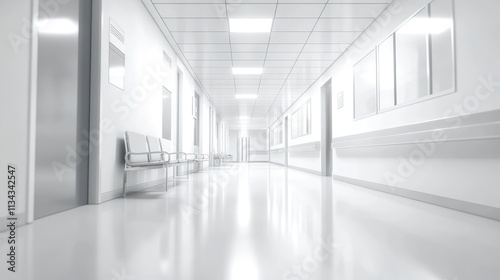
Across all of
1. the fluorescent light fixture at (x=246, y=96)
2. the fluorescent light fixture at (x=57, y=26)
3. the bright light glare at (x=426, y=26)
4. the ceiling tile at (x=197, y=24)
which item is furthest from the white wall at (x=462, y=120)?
the fluorescent light fixture at (x=246, y=96)

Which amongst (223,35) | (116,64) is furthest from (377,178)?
(116,64)

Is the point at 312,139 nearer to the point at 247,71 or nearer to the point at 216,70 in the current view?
the point at 247,71

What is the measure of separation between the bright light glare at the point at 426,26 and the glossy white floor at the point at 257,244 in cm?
210

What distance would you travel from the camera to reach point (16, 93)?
2.20m

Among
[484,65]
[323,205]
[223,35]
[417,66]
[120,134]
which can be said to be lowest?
[323,205]

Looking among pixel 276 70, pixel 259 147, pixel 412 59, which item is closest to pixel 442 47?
pixel 412 59

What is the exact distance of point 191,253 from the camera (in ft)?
5.35

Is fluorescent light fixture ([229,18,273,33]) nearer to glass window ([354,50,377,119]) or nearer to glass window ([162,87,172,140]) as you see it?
glass window ([354,50,377,119])

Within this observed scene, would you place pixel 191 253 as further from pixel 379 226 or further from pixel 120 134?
pixel 120 134

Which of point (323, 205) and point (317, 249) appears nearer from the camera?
point (317, 249)

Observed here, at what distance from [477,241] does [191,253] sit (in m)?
1.91

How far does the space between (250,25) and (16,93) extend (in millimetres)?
3828

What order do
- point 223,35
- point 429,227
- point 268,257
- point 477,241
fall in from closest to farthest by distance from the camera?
point 268,257
point 477,241
point 429,227
point 223,35

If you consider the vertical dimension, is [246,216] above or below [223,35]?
below
